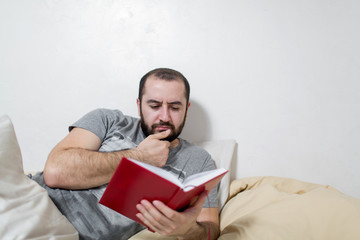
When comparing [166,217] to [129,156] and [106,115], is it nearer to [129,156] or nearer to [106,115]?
[129,156]

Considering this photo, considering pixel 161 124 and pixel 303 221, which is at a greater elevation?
pixel 161 124

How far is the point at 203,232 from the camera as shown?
81cm

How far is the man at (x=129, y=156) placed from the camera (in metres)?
0.70

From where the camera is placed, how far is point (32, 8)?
1410mm

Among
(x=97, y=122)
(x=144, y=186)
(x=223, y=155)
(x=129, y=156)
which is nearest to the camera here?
(x=144, y=186)

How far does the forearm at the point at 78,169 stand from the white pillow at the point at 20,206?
4.7 inches

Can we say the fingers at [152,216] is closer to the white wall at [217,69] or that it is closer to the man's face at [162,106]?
the man's face at [162,106]

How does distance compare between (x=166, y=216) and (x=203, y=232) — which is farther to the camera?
(x=203, y=232)

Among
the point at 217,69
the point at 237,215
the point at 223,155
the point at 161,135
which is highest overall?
the point at 217,69

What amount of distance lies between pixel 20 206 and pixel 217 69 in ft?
3.23

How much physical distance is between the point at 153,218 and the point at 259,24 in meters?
1.03

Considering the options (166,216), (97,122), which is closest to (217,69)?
(97,122)

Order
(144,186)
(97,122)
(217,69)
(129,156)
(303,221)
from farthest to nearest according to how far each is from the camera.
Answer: (217,69) < (97,122) < (129,156) < (303,221) < (144,186)

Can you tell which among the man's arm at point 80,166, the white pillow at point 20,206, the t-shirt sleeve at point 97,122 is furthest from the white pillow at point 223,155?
the white pillow at point 20,206
